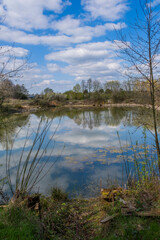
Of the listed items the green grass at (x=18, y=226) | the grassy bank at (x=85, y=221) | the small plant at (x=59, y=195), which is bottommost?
the small plant at (x=59, y=195)

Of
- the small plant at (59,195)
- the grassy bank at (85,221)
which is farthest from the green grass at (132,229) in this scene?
the small plant at (59,195)

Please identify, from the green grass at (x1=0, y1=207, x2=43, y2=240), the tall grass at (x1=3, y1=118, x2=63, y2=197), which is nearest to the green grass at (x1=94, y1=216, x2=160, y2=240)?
the green grass at (x1=0, y1=207, x2=43, y2=240)

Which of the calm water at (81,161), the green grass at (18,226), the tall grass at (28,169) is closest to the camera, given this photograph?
the green grass at (18,226)

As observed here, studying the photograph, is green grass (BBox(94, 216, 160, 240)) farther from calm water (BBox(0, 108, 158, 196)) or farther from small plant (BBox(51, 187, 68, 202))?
small plant (BBox(51, 187, 68, 202))

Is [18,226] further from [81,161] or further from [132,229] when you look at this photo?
[81,161]

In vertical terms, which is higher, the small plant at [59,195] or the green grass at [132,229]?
the green grass at [132,229]

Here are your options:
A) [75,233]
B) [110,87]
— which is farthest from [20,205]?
[110,87]

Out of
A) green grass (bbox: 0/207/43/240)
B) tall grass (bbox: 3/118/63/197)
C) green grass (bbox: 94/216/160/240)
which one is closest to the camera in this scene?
green grass (bbox: 0/207/43/240)

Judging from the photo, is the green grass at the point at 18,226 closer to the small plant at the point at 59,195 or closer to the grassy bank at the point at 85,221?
the grassy bank at the point at 85,221

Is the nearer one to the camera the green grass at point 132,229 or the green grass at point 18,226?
the green grass at point 18,226

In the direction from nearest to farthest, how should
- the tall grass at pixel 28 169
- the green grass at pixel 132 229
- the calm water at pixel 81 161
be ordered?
the green grass at pixel 132 229 → the tall grass at pixel 28 169 → the calm water at pixel 81 161

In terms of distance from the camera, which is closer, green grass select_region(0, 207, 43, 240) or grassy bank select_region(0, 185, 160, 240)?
green grass select_region(0, 207, 43, 240)

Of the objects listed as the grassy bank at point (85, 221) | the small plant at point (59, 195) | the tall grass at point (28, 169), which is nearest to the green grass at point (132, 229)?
the grassy bank at point (85, 221)

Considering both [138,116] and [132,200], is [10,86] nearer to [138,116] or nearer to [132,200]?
[138,116]
